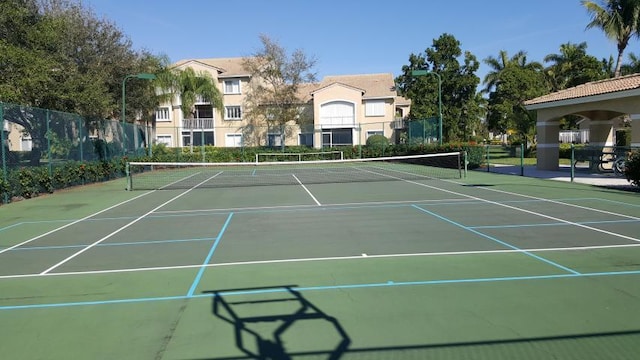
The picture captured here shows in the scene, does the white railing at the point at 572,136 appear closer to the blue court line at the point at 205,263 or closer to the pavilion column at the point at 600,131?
the pavilion column at the point at 600,131

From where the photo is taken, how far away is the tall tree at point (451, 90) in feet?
171

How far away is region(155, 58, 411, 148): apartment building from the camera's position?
2148 inches

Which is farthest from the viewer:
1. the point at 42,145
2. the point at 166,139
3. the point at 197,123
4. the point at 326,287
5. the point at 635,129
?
the point at 166,139

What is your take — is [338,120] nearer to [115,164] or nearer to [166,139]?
[166,139]

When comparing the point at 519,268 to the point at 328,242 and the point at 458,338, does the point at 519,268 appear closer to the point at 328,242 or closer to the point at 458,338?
the point at 458,338

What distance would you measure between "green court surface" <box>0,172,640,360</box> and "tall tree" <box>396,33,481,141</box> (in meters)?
39.5

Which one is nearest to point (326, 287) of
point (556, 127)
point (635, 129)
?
point (635, 129)

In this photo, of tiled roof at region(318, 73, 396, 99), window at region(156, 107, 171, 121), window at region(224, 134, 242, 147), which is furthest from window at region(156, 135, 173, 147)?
tiled roof at region(318, 73, 396, 99)

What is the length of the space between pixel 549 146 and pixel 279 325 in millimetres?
26006

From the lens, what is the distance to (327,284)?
657 centimetres

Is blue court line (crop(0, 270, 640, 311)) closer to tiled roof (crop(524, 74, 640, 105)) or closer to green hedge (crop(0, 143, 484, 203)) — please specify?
green hedge (crop(0, 143, 484, 203))

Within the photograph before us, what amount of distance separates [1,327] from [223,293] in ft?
8.15

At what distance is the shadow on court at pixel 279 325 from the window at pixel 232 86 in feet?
178

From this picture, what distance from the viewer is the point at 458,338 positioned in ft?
15.5
